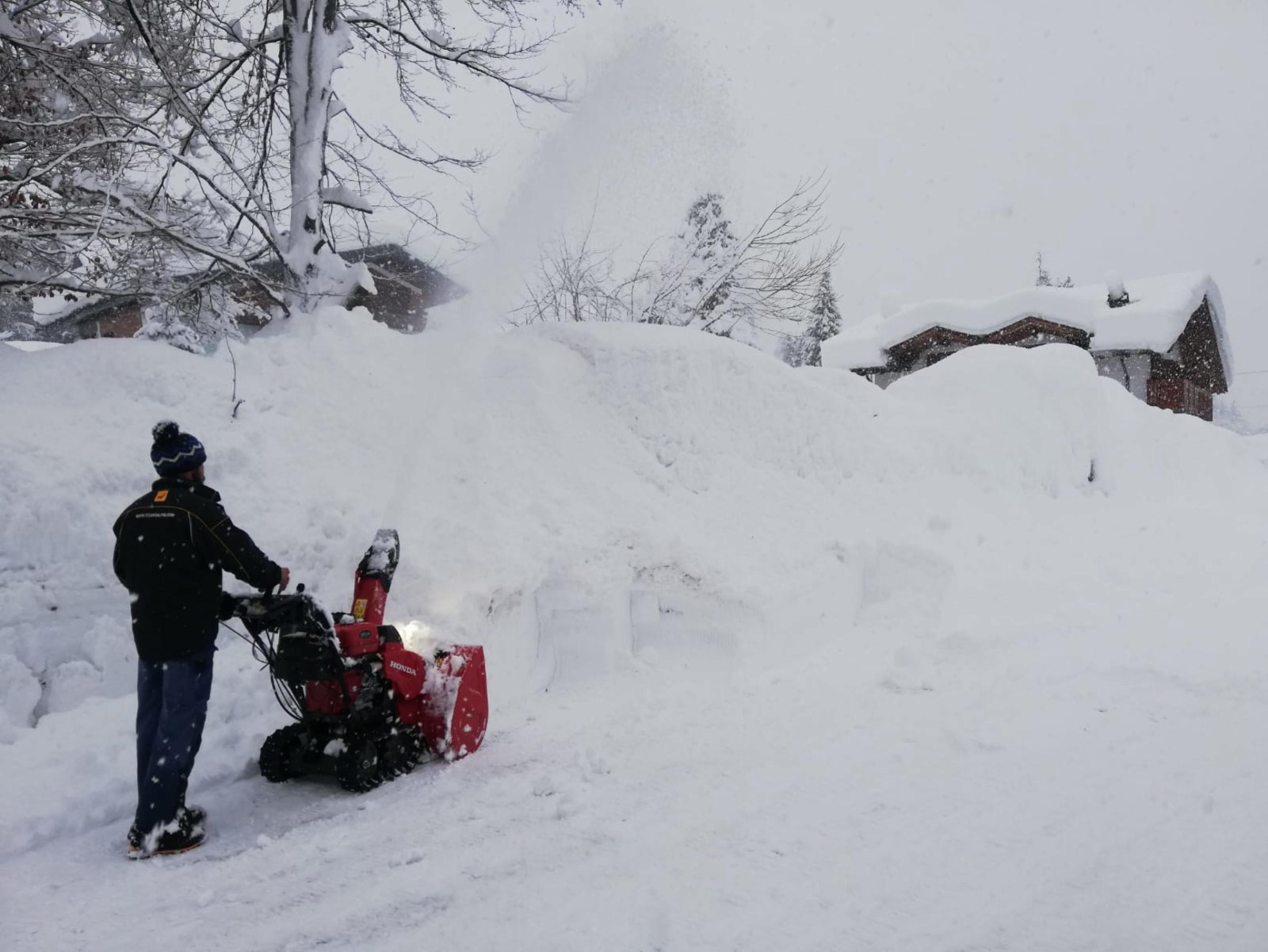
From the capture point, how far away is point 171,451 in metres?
3.62

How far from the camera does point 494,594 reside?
219 inches

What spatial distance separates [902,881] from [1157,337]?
24.0m

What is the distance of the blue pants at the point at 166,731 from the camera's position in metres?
3.41

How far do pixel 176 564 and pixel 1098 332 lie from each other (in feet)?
83.2

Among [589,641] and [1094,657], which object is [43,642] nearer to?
[589,641]

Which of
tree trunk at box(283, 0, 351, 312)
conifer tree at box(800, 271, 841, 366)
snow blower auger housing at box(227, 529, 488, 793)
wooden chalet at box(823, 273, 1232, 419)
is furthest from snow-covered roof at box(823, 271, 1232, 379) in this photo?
snow blower auger housing at box(227, 529, 488, 793)

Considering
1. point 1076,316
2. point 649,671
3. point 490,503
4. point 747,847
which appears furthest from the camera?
point 1076,316

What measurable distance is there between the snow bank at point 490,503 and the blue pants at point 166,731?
0.54 metres

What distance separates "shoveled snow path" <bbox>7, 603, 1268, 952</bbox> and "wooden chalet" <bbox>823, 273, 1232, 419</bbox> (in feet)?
63.3

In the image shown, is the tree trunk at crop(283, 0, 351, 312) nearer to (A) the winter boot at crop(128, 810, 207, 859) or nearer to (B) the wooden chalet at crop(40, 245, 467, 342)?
(B) the wooden chalet at crop(40, 245, 467, 342)

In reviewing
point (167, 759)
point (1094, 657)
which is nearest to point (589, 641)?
point (167, 759)

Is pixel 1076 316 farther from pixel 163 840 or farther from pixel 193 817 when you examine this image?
pixel 163 840

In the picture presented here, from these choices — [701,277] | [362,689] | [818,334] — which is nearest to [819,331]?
[818,334]

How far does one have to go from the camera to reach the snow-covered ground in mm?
2840
